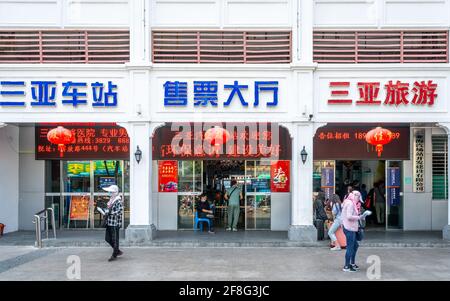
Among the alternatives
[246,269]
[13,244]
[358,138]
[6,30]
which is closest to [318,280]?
[246,269]

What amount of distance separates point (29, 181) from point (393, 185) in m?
12.2

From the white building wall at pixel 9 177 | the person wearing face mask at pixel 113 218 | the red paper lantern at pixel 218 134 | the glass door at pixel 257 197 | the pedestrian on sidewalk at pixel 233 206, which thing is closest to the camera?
the person wearing face mask at pixel 113 218

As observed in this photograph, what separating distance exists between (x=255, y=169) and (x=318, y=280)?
23.3 feet

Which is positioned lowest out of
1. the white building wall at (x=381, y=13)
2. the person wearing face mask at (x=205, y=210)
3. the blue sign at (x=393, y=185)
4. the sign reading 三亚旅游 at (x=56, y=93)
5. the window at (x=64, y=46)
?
the person wearing face mask at (x=205, y=210)

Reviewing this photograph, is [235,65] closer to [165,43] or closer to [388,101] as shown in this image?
[165,43]

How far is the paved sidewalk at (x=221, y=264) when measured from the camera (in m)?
10.0

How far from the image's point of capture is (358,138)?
52.6 ft

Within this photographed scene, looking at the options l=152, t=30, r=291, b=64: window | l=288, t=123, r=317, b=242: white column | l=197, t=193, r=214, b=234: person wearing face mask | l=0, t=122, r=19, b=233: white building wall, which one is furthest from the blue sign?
l=0, t=122, r=19, b=233: white building wall

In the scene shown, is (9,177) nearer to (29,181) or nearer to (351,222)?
(29,181)

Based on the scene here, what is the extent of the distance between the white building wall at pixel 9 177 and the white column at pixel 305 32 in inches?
381

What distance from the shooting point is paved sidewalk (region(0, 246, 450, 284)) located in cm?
1001

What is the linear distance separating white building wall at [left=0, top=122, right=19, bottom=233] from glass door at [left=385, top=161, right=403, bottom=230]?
40.6ft

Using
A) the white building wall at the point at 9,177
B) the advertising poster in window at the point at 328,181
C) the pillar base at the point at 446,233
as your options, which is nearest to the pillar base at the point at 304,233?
the advertising poster in window at the point at 328,181

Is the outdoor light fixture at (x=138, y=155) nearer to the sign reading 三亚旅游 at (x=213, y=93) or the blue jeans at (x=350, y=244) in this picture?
the sign reading 三亚旅游 at (x=213, y=93)
